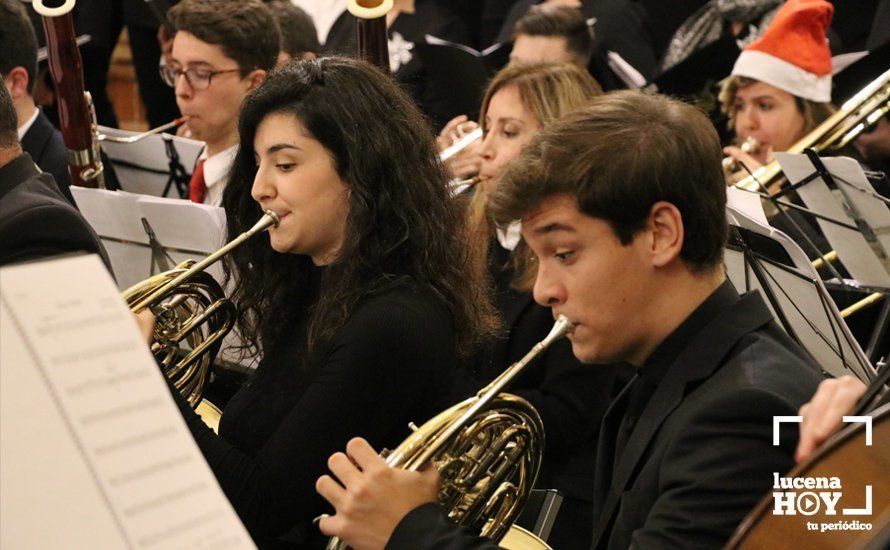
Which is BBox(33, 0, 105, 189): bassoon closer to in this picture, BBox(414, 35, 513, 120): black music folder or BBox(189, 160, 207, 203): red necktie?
BBox(189, 160, 207, 203): red necktie

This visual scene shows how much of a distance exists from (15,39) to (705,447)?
2.73m

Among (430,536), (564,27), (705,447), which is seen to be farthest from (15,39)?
Answer: (705,447)

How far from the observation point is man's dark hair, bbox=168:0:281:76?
3371 mm

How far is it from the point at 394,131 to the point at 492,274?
0.88m

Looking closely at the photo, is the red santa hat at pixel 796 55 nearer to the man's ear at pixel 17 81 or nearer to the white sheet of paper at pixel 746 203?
Result: the white sheet of paper at pixel 746 203

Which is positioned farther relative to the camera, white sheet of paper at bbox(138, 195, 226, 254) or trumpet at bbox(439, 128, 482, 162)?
trumpet at bbox(439, 128, 482, 162)

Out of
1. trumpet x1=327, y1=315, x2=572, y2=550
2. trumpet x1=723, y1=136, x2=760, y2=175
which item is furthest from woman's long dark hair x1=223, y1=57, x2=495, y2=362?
trumpet x1=723, y1=136, x2=760, y2=175

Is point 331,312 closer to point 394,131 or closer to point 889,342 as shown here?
point 394,131

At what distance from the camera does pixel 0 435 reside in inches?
34.3

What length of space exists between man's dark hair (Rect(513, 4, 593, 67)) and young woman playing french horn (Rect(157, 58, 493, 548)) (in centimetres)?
185

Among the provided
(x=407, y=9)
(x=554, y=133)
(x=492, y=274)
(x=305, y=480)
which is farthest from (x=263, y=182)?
(x=407, y=9)

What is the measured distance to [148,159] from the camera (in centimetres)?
348

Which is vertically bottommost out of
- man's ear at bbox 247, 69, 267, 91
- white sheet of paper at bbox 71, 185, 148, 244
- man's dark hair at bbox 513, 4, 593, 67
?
white sheet of paper at bbox 71, 185, 148, 244

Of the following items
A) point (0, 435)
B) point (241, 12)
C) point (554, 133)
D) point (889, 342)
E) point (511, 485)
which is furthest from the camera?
point (241, 12)
